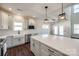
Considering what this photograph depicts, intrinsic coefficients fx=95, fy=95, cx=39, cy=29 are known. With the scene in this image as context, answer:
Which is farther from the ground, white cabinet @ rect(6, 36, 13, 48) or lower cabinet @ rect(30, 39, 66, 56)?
lower cabinet @ rect(30, 39, 66, 56)

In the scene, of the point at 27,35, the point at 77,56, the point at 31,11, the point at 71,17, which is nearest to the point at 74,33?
the point at 71,17

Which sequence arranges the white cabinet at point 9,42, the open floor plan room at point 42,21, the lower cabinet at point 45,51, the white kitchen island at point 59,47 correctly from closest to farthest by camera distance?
1. the white kitchen island at point 59,47
2. the lower cabinet at point 45,51
3. the open floor plan room at point 42,21
4. the white cabinet at point 9,42

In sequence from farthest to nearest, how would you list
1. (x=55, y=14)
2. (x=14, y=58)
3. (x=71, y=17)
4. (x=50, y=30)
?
(x=50, y=30) → (x=55, y=14) → (x=71, y=17) → (x=14, y=58)

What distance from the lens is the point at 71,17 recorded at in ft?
9.72

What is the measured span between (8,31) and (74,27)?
293cm

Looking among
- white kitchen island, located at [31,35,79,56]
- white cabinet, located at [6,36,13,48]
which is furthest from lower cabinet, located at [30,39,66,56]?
white cabinet, located at [6,36,13,48]

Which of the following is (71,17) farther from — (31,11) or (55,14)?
(31,11)

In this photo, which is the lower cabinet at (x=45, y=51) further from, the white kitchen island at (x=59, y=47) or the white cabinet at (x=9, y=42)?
the white cabinet at (x=9, y=42)

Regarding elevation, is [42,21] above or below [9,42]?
above

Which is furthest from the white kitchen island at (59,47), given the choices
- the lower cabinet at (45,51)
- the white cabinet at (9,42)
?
the white cabinet at (9,42)

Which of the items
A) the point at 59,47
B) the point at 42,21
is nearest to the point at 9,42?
the point at 42,21

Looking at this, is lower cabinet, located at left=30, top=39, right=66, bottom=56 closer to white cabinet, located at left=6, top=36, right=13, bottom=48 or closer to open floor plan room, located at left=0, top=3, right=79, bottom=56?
open floor plan room, located at left=0, top=3, right=79, bottom=56

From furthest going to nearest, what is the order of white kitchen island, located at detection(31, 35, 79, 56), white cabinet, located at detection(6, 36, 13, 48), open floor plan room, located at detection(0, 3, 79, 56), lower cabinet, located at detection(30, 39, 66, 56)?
white cabinet, located at detection(6, 36, 13, 48) → open floor plan room, located at detection(0, 3, 79, 56) → lower cabinet, located at detection(30, 39, 66, 56) → white kitchen island, located at detection(31, 35, 79, 56)

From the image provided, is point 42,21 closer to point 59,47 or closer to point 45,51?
point 45,51
